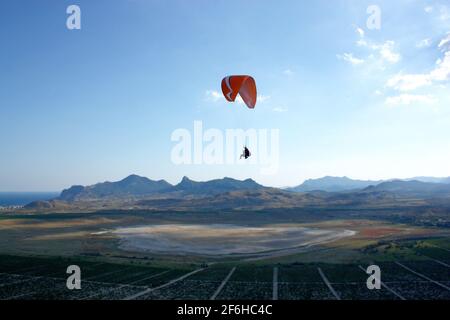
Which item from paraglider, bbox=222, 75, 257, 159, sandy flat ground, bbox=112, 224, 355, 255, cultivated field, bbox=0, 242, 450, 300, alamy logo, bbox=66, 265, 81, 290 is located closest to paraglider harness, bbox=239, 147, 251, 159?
paraglider, bbox=222, 75, 257, 159

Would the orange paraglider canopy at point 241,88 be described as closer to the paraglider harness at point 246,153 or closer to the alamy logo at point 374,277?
the paraglider harness at point 246,153

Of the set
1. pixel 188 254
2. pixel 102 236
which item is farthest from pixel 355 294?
pixel 102 236

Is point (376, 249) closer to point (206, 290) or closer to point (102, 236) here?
point (206, 290)

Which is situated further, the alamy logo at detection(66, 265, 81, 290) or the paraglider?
the alamy logo at detection(66, 265, 81, 290)

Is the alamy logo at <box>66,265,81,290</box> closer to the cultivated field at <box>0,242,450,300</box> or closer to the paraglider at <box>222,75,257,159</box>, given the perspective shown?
the cultivated field at <box>0,242,450,300</box>

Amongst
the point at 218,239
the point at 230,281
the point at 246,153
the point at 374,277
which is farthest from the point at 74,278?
the point at 218,239

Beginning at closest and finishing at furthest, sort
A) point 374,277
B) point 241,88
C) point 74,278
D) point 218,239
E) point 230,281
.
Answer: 1. point 241,88
2. point 374,277
3. point 230,281
4. point 74,278
5. point 218,239

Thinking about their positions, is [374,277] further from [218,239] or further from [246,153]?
[218,239]
